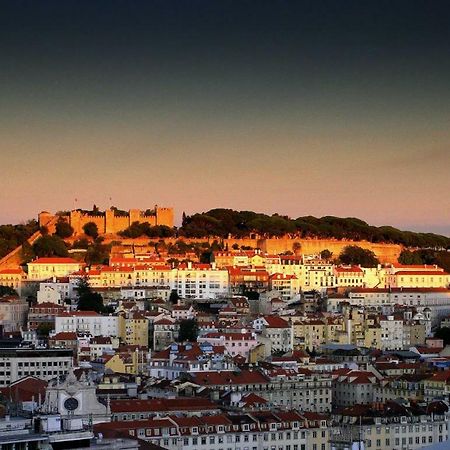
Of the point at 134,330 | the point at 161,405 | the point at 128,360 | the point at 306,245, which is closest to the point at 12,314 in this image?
the point at 134,330

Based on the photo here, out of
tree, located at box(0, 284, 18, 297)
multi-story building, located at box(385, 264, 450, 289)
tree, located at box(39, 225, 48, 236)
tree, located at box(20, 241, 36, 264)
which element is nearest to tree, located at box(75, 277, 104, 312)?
tree, located at box(0, 284, 18, 297)

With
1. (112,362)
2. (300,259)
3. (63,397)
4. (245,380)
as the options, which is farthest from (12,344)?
(300,259)

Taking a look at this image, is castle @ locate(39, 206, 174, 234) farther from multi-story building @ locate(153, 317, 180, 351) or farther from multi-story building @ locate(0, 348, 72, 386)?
multi-story building @ locate(0, 348, 72, 386)

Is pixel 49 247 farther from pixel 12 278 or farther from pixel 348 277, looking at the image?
pixel 348 277

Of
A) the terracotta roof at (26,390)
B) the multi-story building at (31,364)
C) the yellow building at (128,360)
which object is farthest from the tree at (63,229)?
the terracotta roof at (26,390)

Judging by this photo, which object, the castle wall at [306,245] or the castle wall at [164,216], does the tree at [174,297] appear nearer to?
the castle wall at [306,245]

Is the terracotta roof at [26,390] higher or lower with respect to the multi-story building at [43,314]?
lower
